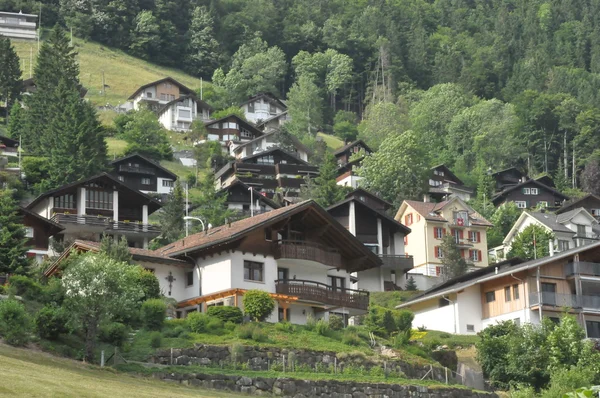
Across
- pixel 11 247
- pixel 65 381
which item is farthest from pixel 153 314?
pixel 65 381

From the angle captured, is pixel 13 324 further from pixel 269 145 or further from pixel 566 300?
pixel 269 145

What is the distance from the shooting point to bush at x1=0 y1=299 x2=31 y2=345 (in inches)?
1748

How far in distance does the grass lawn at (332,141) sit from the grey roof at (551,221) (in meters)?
65.8

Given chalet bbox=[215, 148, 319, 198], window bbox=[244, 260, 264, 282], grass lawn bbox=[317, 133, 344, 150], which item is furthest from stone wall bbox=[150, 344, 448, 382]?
grass lawn bbox=[317, 133, 344, 150]

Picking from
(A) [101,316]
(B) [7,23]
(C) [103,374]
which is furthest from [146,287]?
(B) [7,23]

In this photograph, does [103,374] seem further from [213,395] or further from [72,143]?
[72,143]

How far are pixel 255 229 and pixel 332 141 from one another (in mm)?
129086

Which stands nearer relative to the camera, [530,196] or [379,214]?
[379,214]

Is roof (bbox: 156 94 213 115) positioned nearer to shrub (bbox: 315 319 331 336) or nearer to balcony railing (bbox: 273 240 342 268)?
balcony railing (bbox: 273 240 342 268)

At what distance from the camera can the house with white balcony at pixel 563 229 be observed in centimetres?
11075

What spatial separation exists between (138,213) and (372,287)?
19.5 meters

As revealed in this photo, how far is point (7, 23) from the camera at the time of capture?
643 ft

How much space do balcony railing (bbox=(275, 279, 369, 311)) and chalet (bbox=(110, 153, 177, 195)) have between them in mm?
58784

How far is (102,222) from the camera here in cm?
8925
